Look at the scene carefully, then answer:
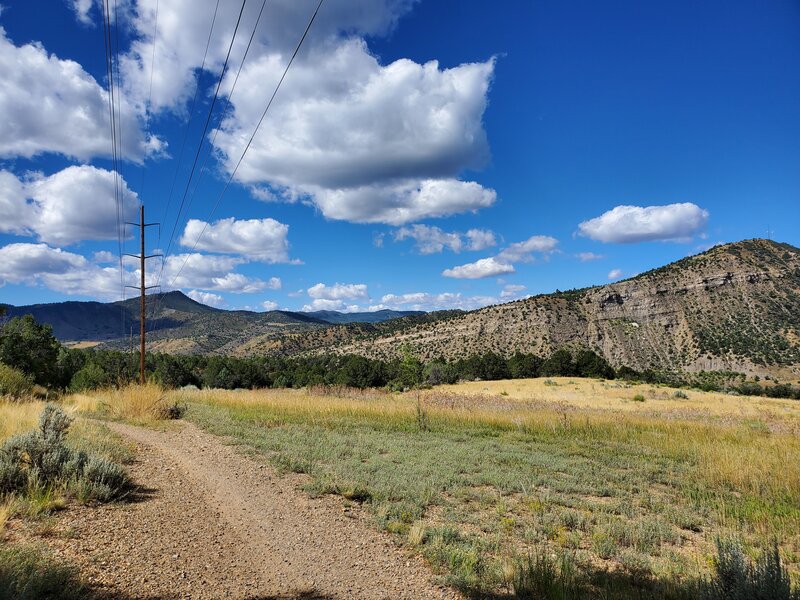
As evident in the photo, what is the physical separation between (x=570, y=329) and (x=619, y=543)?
3505 inches

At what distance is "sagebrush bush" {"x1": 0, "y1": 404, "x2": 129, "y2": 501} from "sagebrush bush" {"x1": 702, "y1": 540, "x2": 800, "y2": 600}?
6904 millimetres

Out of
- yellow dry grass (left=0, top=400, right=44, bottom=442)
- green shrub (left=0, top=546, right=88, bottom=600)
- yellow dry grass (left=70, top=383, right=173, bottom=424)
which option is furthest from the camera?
yellow dry grass (left=70, top=383, right=173, bottom=424)

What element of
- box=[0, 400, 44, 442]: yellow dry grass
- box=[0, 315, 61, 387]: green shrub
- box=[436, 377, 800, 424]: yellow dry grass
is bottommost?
box=[436, 377, 800, 424]: yellow dry grass

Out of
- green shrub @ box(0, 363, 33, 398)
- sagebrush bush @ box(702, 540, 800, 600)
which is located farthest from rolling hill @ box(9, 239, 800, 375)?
sagebrush bush @ box(702, 540, 800, 600)

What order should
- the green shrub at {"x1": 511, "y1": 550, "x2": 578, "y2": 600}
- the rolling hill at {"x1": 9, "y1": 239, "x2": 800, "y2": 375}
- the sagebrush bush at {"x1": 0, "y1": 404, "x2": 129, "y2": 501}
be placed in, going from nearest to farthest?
the green shrub at {"x1": 511, "y1": 550, "x2": 578, "y2": 600} < the sagebrush bush at {"x1": 0, "y1": 404, "x2": 129, "y2": 501} < the rolling hill at {"x1": 9, "y1": 239, "x2": 800, "y2": 375}

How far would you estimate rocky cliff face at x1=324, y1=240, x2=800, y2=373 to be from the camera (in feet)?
237

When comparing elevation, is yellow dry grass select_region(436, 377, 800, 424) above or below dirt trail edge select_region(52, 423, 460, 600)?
below

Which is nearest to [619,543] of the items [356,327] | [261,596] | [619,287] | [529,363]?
[261,596]

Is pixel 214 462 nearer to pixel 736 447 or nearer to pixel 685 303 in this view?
pixel 736 447

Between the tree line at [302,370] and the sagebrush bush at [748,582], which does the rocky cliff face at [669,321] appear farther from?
the sagebrush bush at [748,582]

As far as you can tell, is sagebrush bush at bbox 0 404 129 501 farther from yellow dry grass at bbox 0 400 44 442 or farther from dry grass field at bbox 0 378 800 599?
yellow dry grass at bbox 0 400 44 442

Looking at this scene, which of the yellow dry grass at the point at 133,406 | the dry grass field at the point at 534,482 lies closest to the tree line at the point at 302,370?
the yellow dry grass at the point at 133,406

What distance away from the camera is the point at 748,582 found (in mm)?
3479

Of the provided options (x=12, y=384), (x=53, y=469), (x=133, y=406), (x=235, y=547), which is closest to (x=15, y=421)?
(x=53, y=469)
